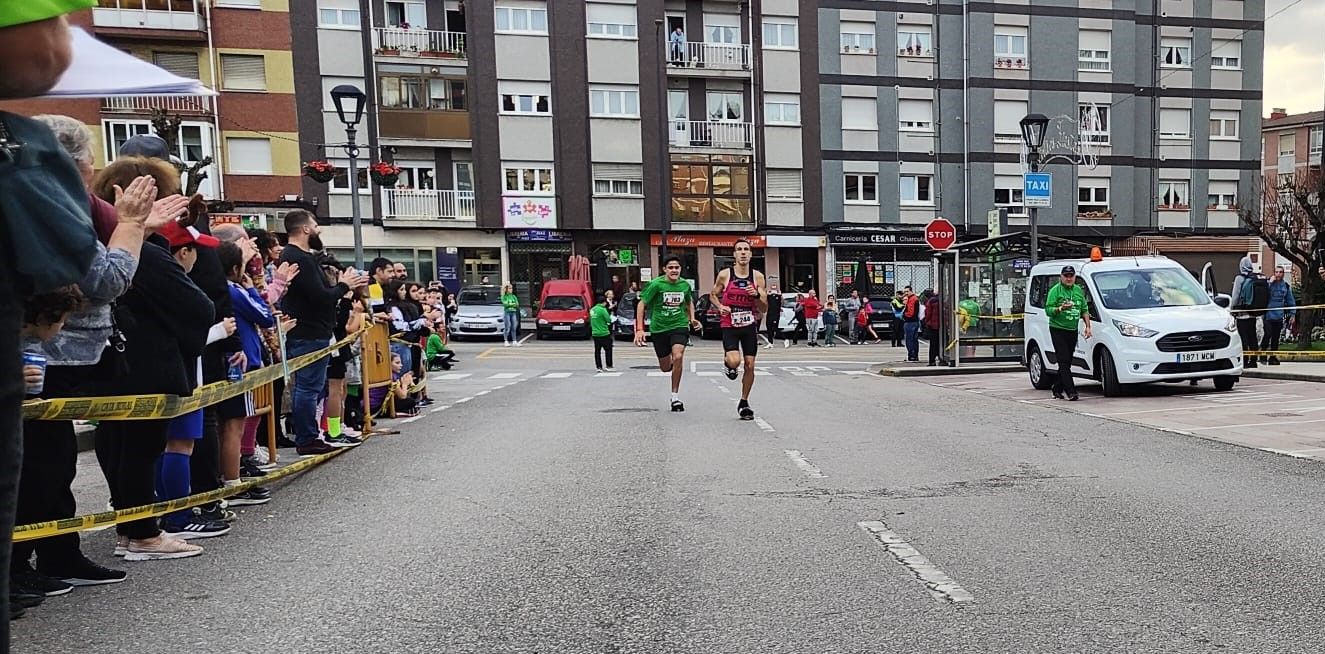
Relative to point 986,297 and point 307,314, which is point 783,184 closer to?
point 986,297

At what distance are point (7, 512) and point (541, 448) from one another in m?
6.89

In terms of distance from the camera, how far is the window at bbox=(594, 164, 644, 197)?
39.3m

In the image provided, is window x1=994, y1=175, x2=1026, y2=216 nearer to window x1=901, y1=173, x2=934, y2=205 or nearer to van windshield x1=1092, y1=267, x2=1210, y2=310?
window x1=901, y1=173, x2=934, y2=205

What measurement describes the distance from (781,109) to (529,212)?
468 inches

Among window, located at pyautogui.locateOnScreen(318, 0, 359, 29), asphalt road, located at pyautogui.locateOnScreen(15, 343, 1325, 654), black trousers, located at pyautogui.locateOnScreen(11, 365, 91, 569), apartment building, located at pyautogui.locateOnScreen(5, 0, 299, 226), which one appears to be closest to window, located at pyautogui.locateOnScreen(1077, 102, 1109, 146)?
window, located at pyautogui.locateOnScreen(318, 0, 359, 29)

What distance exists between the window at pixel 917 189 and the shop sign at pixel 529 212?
15582mm

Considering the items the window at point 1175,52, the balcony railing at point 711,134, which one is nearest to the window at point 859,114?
the balcony railing at point 711,134

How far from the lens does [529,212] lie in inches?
1522

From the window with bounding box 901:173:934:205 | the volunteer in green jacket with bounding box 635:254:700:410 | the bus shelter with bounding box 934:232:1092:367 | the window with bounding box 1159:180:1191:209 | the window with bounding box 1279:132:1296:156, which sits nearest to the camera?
the volunteer in green jacket with bounding box 635:254:700:410

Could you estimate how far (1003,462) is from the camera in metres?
7.53

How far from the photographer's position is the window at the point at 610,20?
129ft

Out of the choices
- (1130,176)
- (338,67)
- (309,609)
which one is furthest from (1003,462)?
(1130,176)

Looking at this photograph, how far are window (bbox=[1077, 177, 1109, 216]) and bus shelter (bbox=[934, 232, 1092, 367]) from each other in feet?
76.9

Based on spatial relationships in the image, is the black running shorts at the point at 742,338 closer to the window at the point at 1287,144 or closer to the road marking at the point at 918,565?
the road marking at the point at 918,565
